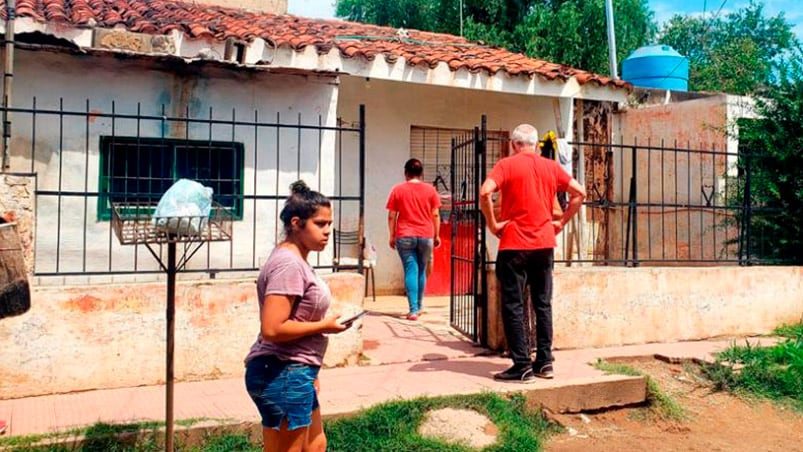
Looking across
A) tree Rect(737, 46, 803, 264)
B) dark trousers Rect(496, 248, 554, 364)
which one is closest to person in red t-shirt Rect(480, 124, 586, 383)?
dark trousers Rect(496, 248, 554, 364)

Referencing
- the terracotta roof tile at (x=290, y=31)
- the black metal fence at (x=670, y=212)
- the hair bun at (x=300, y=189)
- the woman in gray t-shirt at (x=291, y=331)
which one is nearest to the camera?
the woman in gray t-shirt at (x=291, y=331)

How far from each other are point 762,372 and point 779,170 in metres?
3.06

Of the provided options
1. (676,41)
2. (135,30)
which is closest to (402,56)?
(135,30)

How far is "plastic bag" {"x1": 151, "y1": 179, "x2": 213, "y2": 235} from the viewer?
10.4 ft

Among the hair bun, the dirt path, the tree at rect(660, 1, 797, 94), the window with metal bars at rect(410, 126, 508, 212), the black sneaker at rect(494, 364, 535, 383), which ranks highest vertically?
the tree at rect(660, 1, 797, 94)

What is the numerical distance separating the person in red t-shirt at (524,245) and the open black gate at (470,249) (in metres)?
0.93

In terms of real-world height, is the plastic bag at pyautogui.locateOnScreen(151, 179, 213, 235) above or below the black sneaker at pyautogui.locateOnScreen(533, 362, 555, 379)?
above

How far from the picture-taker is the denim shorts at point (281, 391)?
8.55 feet

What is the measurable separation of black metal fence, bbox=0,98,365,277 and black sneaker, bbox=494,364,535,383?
177 cm

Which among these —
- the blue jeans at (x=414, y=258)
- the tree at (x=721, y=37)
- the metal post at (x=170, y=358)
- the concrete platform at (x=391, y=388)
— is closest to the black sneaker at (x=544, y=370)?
the concrete platform at (x=391, y=388)

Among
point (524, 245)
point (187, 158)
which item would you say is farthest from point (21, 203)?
point (524, 245)

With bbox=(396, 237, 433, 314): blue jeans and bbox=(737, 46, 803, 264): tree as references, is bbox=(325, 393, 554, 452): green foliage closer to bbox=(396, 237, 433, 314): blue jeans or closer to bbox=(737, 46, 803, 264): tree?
bbox=(396, 237, 433, 314): blue jeans

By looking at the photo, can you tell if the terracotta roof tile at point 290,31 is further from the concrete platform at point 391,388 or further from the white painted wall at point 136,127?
the concrete platform at point 391,388

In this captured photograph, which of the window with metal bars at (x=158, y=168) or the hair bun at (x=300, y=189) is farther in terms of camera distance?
the window with metal bars at (x=158, y=168)
